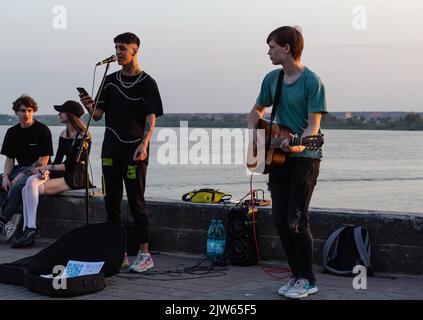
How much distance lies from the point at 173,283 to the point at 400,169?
35.9m

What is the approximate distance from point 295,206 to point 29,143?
14.3ft

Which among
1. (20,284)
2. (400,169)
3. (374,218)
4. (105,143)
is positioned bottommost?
(400,169)

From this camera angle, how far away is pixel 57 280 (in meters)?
5.90

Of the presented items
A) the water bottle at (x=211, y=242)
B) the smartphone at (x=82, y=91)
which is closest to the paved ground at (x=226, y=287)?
the water bottle at (x=211, y=242)

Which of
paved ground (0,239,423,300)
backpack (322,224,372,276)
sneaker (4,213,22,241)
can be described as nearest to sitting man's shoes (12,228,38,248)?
sneaker (4,213,22,241)

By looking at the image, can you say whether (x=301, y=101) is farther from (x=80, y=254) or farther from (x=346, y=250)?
(x=80, y=254)

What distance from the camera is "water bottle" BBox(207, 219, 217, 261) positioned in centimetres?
747

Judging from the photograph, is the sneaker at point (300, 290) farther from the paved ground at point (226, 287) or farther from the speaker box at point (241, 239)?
the speaker box at point (241, 239)

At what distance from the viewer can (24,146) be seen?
29.9 feet

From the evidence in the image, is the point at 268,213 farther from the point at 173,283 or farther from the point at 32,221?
the point at 32,221

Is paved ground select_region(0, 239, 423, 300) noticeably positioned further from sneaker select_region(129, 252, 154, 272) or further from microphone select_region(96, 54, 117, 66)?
microphone select_region(96, 54, 117, 66)

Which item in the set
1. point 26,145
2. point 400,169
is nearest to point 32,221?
point 26,145

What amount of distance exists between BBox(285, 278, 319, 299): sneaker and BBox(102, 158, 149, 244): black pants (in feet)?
5.63

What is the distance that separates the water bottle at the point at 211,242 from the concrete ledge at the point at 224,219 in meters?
0.17
